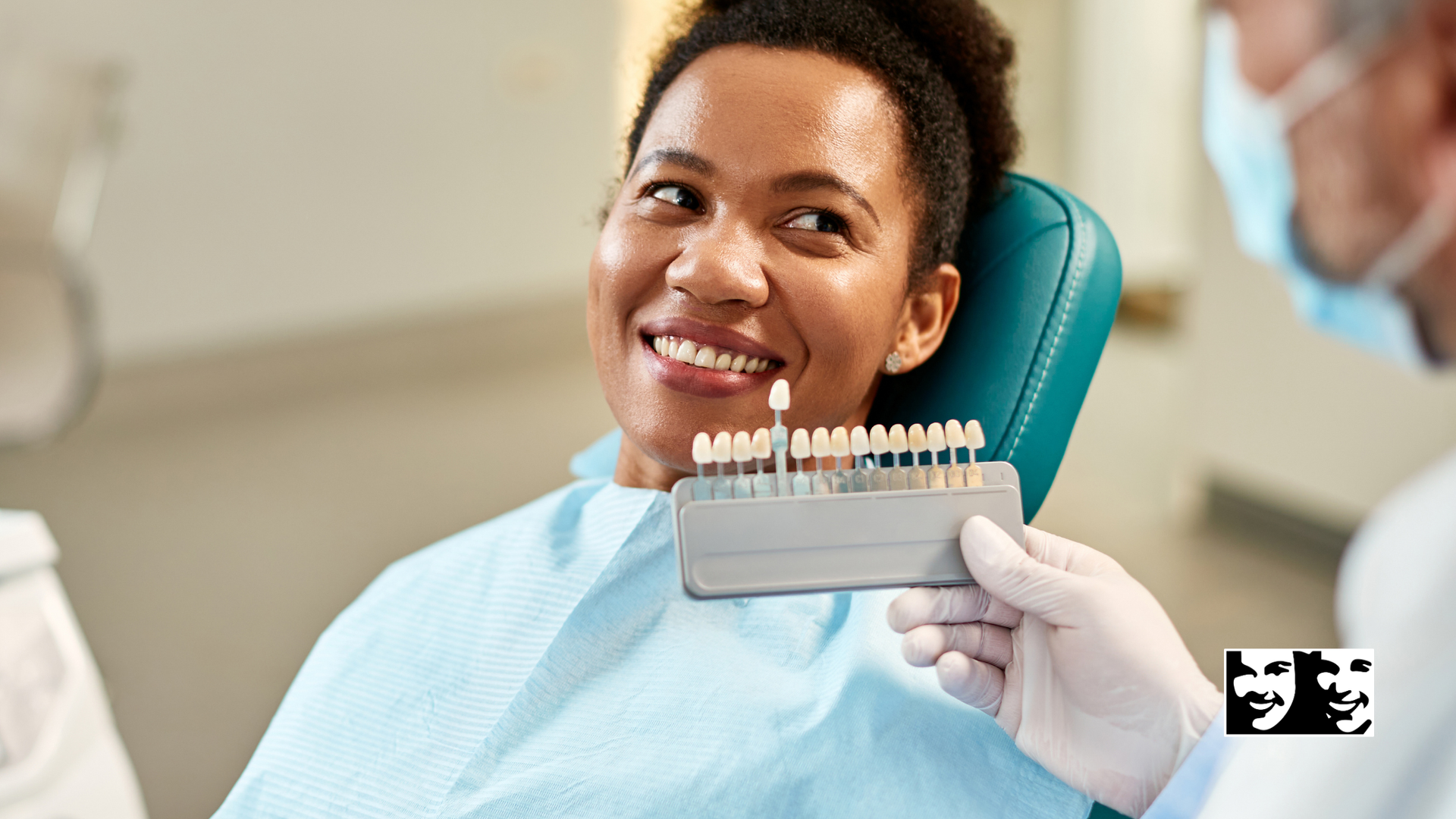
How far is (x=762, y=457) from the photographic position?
90 cm

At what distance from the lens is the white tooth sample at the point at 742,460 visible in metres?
0.86

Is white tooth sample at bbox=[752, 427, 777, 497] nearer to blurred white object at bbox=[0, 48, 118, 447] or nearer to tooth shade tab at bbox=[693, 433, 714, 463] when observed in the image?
tooth shade tab at bbox=[693, 433, 714, 463]

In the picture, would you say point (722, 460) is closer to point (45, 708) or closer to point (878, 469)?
point (878, 469)

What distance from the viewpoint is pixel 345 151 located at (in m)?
4.15

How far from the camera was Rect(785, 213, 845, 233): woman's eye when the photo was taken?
3.40ft

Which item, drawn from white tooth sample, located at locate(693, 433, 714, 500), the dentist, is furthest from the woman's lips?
the dentist

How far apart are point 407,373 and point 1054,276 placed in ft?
11.8

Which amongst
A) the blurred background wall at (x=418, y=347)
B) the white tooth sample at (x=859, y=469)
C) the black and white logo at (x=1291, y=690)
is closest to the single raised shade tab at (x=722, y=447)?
the white tooth sample at (x=859, y=469)

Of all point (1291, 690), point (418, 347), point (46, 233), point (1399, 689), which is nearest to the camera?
point (1399, 689)

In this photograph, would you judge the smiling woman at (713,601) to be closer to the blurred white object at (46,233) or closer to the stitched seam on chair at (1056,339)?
the stitched seam on chair at (1056,339)

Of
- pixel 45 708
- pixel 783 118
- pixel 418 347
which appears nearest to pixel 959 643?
pixel 783 118

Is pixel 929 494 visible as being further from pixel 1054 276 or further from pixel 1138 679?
pixel 1054 276

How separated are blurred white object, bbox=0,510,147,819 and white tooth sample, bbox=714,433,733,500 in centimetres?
75

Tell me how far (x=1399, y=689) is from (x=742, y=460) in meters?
0.48
